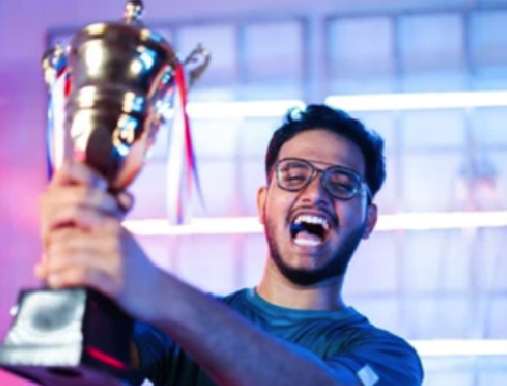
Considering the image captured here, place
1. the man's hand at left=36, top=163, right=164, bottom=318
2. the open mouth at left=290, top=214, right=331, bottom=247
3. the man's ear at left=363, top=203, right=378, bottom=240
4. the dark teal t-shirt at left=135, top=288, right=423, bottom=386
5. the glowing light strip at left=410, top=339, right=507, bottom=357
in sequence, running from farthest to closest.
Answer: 1. the glowing light strip at left=410, top=339, right=507, bottom=357
2. the man's ear at left=363, top=203, right=378, bottom=240
3. the open mouth at left=290, top=214, right=331, bottom=247
4. the dark teal t-shirt at left=135, top=288, right=423, bottom=386
5. the man's hand at left=36, top=163, right=164, bottom=318

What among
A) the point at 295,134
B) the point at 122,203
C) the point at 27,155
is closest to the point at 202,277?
the point at 27,155

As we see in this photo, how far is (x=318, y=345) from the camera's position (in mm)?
1108

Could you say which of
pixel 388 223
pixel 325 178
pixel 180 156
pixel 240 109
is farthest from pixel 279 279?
pixel 240 109

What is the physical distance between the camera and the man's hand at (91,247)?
0.65m

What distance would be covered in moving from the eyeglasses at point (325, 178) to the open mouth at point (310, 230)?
44 mm

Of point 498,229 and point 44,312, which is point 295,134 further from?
point 498,229

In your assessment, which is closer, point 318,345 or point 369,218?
point 318,345

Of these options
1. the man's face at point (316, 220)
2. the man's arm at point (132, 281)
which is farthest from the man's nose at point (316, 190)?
the man's arm at point (132, 281)

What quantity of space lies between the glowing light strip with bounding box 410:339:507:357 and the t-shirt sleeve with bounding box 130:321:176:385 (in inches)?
43.9

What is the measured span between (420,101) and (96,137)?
1518mm

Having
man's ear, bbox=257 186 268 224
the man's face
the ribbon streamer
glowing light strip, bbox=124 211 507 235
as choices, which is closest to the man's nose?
the man's face

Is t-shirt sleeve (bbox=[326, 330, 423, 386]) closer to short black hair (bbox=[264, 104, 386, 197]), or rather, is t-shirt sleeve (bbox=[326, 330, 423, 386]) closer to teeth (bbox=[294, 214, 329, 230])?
teeth (bbox=[294, 214, 329, 230])

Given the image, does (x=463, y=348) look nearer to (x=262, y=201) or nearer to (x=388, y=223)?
(x=388, y=223)

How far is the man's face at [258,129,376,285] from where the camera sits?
1.17m
